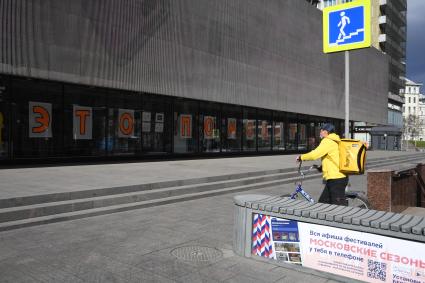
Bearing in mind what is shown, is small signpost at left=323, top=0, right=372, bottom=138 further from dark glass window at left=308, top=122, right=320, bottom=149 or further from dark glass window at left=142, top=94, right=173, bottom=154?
dark glass window at left=308, top=122, right=320, bottom=149

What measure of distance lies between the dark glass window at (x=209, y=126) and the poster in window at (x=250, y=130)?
3.39 metres

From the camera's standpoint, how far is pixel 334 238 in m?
4.88

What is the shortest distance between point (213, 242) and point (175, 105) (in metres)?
16.5

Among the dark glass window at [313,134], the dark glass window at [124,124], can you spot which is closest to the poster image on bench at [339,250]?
the dark glass window at [124,124]

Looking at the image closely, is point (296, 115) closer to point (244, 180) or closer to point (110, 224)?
point (244, 180)

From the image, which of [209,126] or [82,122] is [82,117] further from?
[209,126]

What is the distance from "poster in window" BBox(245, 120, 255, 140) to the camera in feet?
93.7

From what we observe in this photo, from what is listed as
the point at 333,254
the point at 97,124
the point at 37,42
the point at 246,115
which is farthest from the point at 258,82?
the point at 333,254

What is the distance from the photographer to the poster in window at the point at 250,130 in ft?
93.7

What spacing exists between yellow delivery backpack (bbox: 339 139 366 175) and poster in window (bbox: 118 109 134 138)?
1393 centimetres

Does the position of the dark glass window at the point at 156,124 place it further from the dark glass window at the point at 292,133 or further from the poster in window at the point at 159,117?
the dark glass window at the point at 292,133

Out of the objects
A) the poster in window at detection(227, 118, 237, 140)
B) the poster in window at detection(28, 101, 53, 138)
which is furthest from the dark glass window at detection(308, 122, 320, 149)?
the poster in window at detection(28, 101, 53, 138)

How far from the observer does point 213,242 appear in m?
6.72

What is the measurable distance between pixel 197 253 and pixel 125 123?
47.1 ft
